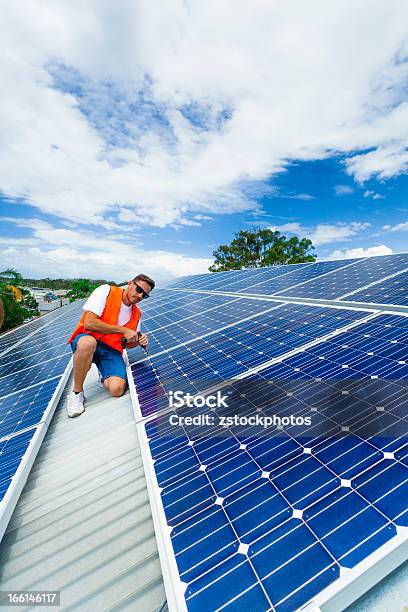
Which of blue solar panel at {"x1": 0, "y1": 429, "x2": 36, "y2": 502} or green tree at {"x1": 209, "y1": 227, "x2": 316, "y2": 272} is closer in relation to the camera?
blue solar panel at {"x1": 0, "y1": 429, "x2": 36, "y2": 502}

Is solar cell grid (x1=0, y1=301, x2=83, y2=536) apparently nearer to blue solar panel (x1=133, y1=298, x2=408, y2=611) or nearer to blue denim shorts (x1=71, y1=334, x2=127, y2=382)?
blue denim shorts (x1=71, y1=334, x2=127, y2=382)

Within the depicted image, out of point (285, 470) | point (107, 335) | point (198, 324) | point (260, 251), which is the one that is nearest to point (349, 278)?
point (198, 324)

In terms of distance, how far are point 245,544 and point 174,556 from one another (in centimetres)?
53

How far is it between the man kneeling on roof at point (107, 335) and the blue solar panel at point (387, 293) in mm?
5297

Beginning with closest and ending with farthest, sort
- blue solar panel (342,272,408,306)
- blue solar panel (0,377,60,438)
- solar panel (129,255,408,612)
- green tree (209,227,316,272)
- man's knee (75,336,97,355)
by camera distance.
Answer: solar panel (129,255,408,612)
blue solar panel (0,377,60,438)
man's knee (75,336,97,355)
blue solar panel (342,272,408,306)
green tree (209,227,316,272)

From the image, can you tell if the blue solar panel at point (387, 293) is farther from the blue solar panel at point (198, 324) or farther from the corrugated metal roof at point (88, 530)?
the corrugated metal roof at point (88, 530)

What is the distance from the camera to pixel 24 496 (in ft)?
13.1

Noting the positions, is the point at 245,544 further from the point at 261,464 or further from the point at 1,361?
the point at 1,361

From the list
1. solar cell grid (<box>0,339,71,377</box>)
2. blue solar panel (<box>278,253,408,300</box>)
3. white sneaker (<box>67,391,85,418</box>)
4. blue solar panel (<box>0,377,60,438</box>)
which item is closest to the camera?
blue solar panel (<box>0,377,60,438</box>)

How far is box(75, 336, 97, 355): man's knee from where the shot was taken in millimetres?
5918

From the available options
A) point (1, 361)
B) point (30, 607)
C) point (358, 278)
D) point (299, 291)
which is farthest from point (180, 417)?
point (1, 361)

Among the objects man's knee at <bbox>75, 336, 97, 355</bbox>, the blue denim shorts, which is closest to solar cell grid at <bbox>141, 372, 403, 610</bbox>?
man's knee at <bbox>75, 336, 97, 355</bbox>

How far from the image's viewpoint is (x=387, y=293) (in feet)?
24.0

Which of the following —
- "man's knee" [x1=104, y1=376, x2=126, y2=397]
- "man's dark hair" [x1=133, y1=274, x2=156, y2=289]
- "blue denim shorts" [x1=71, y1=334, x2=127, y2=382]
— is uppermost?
"man's dark hair" [x1=133, y1=274, x2=156, y2=289]
